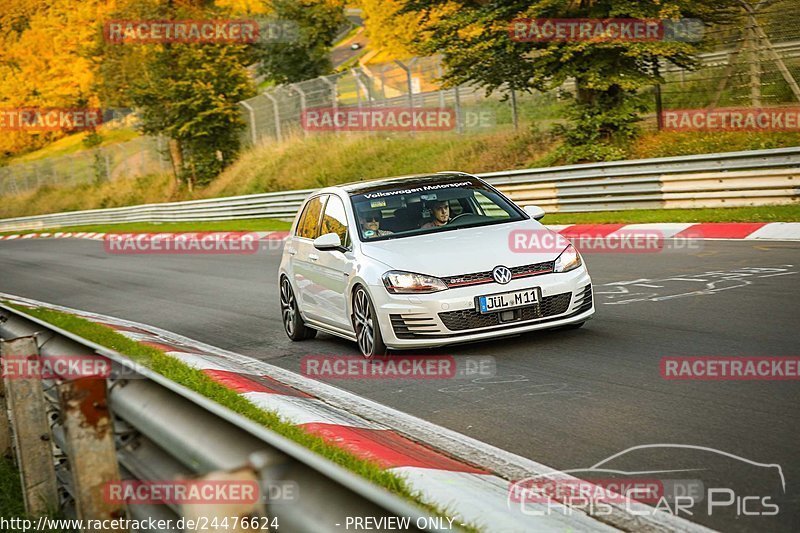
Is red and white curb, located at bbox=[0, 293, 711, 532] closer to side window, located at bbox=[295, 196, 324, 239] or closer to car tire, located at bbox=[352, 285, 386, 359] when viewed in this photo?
car tire, located at bbox=[352, 285, 386, 359]

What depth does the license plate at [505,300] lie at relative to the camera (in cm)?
877

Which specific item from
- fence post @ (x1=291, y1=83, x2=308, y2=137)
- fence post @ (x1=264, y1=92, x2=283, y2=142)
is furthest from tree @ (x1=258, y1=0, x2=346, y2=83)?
fence post @ (x1=291, y1=83, x2=308, y2=137)

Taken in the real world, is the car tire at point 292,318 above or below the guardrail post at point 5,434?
below

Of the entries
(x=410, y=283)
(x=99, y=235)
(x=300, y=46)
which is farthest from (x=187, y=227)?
(x=410, y=283)

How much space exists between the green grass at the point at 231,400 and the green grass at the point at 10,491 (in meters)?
1.26

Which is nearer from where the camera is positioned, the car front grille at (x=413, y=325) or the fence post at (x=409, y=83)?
the car front grille at (x=413, y=325)

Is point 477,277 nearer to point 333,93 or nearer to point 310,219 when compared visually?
point 310,219

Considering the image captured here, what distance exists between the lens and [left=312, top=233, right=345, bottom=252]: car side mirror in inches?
389

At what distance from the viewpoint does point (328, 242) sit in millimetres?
9906

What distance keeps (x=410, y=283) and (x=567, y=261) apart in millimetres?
1370

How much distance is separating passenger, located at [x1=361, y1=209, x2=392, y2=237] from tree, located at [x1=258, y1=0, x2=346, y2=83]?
4485cm

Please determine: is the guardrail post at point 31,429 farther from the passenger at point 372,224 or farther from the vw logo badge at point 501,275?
the passenger at point 372,224

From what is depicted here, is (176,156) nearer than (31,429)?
No

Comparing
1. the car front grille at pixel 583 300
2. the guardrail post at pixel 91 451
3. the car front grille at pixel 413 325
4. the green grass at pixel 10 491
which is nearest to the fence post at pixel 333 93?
the car front grille at pixel 583 300
